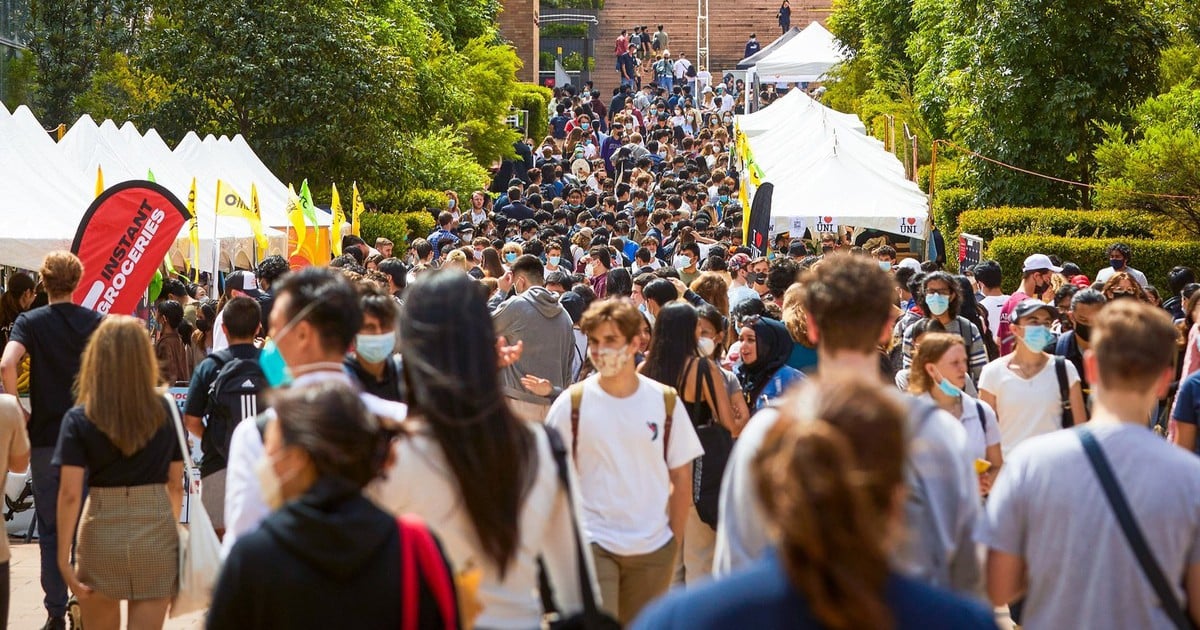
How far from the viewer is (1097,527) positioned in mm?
3723

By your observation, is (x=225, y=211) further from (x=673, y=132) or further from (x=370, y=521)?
(x=673, y=132)

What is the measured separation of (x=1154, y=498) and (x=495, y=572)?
1.58 m

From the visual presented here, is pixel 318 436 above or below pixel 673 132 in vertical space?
below

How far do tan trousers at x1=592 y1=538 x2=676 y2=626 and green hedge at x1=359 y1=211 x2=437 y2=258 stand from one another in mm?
20246

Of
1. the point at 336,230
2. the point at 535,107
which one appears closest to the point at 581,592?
the point at 336,230

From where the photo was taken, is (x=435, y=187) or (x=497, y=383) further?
(x=435, y=187)

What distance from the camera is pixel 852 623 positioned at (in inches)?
89.1

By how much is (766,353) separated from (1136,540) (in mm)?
4063

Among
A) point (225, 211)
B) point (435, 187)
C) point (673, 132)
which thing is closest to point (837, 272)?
point (225, 211)

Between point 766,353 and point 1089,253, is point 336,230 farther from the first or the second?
point 766,353

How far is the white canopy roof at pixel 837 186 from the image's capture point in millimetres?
18547

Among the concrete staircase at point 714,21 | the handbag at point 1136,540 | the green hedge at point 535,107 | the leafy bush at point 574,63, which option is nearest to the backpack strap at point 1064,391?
the handbag at point 1136,540

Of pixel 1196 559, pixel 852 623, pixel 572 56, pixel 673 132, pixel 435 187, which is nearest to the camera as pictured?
pixel 852 623

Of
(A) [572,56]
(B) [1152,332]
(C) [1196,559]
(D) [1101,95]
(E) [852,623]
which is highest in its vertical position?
(A) [572,56]
